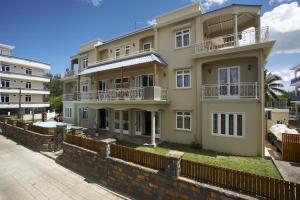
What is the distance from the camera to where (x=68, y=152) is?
9.91m

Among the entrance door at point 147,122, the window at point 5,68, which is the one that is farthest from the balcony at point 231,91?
the window at point 5,68

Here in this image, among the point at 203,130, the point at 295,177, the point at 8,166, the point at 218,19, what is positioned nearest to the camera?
the point at 295,177

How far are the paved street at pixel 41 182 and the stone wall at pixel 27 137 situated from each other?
178 cm

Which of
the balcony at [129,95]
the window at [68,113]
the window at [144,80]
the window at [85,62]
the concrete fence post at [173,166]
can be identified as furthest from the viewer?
the window at [68,113]

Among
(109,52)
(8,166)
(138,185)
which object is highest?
(109,52)

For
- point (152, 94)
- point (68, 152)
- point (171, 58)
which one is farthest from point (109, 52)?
point (68, 152)

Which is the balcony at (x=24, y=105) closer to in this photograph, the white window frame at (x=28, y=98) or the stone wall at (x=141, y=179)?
the white window frame at (x=28, y=98)

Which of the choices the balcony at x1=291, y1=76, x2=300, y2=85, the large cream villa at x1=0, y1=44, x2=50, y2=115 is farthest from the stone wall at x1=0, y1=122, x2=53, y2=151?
the balcony at x1=291, y1=76, x2=300, y2=85

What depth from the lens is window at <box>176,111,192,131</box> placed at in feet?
45.8

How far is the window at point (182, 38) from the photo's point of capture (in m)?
14.4

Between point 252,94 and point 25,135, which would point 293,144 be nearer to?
point 252,94

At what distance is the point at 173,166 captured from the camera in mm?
5551

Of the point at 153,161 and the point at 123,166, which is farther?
the point at 123,166

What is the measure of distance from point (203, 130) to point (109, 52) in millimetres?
14329
